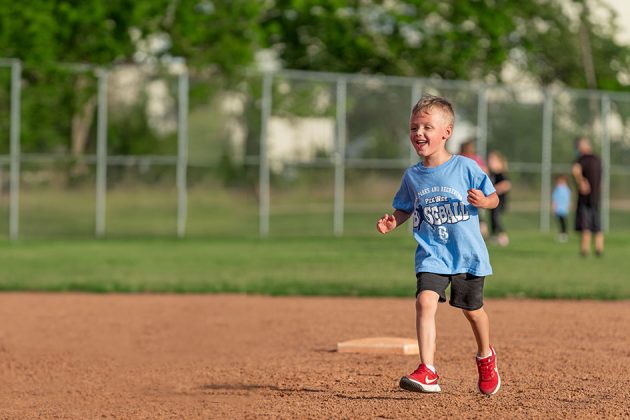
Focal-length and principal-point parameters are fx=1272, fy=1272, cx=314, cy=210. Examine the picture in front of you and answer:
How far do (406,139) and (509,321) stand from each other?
1692cm

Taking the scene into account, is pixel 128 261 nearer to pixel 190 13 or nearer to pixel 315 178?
pixel 315 178

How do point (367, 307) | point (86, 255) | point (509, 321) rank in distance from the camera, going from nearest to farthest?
point (509, 321), point (367, 307), point (86, 255)

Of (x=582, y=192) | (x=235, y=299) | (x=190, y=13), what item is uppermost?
(x=190, y=13)

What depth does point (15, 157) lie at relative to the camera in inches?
979

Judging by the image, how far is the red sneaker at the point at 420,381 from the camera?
6.87 metres

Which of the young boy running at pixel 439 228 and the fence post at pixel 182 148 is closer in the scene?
the young boy running at pixel 439 228

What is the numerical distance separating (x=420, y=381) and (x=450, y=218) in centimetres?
89

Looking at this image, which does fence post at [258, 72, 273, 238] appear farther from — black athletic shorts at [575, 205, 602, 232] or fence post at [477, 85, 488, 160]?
black athletic shorts at [575, 205, 602, 232]

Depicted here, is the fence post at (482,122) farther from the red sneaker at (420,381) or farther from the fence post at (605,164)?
the red sneaker at (420,381)

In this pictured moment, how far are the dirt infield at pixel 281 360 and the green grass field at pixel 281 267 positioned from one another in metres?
1.14

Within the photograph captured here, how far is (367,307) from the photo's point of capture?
13305 millimetres

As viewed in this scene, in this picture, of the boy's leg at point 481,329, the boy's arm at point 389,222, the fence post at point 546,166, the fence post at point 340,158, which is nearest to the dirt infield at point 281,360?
the boy's leg at point 481,329

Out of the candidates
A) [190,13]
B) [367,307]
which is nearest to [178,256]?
[367,307]

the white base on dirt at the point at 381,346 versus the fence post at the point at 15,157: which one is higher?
the fence post at the point at 15,157
